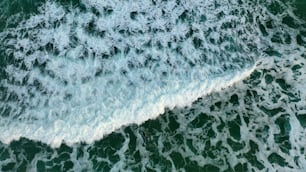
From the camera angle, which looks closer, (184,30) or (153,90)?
(153,90)

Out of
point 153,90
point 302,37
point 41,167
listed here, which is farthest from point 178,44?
point 41,167

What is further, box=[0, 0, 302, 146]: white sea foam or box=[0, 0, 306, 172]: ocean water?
box=[0, 0, 302, 146]: white sea foam

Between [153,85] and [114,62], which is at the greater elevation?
[114,62]

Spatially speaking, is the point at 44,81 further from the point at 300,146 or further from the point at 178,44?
the point at 300,146

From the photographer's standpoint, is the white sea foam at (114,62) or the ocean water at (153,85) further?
the white sea foam at (114,62)
